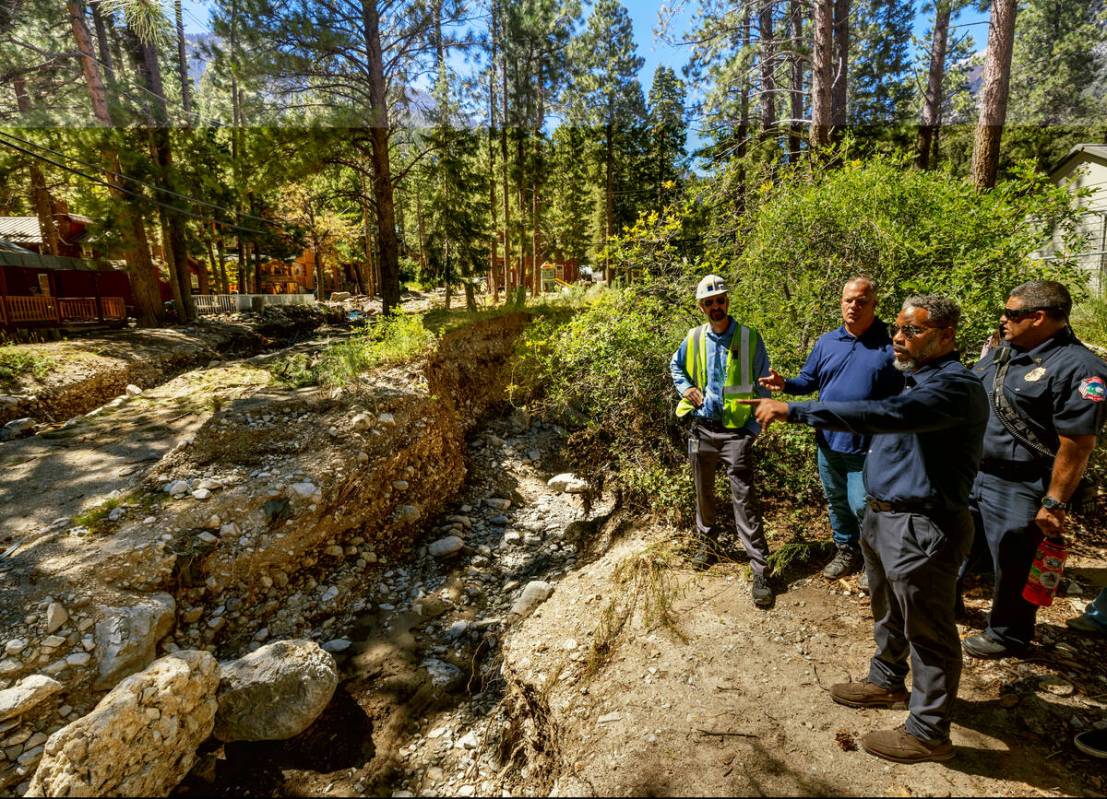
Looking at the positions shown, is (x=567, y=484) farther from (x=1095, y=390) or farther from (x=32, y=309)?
(x=32, y=309)

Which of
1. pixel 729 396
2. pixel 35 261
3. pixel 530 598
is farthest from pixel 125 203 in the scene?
pixel 729 396

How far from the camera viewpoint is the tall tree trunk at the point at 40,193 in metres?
12.4

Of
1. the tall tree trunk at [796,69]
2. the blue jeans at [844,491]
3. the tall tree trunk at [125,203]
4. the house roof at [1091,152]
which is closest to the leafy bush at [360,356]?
the tall tree trunk at [125,203]

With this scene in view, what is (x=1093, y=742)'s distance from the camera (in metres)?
2.18

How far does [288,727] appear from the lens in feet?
10.6

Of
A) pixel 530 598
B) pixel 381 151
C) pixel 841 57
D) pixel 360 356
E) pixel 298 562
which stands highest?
pixel 841 57

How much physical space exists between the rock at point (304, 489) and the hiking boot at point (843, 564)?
201 inches

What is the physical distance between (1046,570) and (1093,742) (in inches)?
31.2

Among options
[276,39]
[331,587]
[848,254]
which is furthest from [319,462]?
[276,39]

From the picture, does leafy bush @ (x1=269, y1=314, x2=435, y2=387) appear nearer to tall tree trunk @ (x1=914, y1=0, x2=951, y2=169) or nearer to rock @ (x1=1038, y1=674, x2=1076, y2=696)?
rock @ (x1=1038, y1=674, x2=1076, y2=696)

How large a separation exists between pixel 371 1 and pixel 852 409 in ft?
46.3

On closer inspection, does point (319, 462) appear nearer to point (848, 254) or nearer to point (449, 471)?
point (449, 471)

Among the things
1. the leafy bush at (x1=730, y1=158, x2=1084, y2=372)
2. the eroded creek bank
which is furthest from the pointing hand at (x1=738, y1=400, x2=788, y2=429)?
the eroded creek bank

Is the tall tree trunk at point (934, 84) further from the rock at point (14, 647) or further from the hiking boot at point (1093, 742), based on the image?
the rock at point (14, 647)
